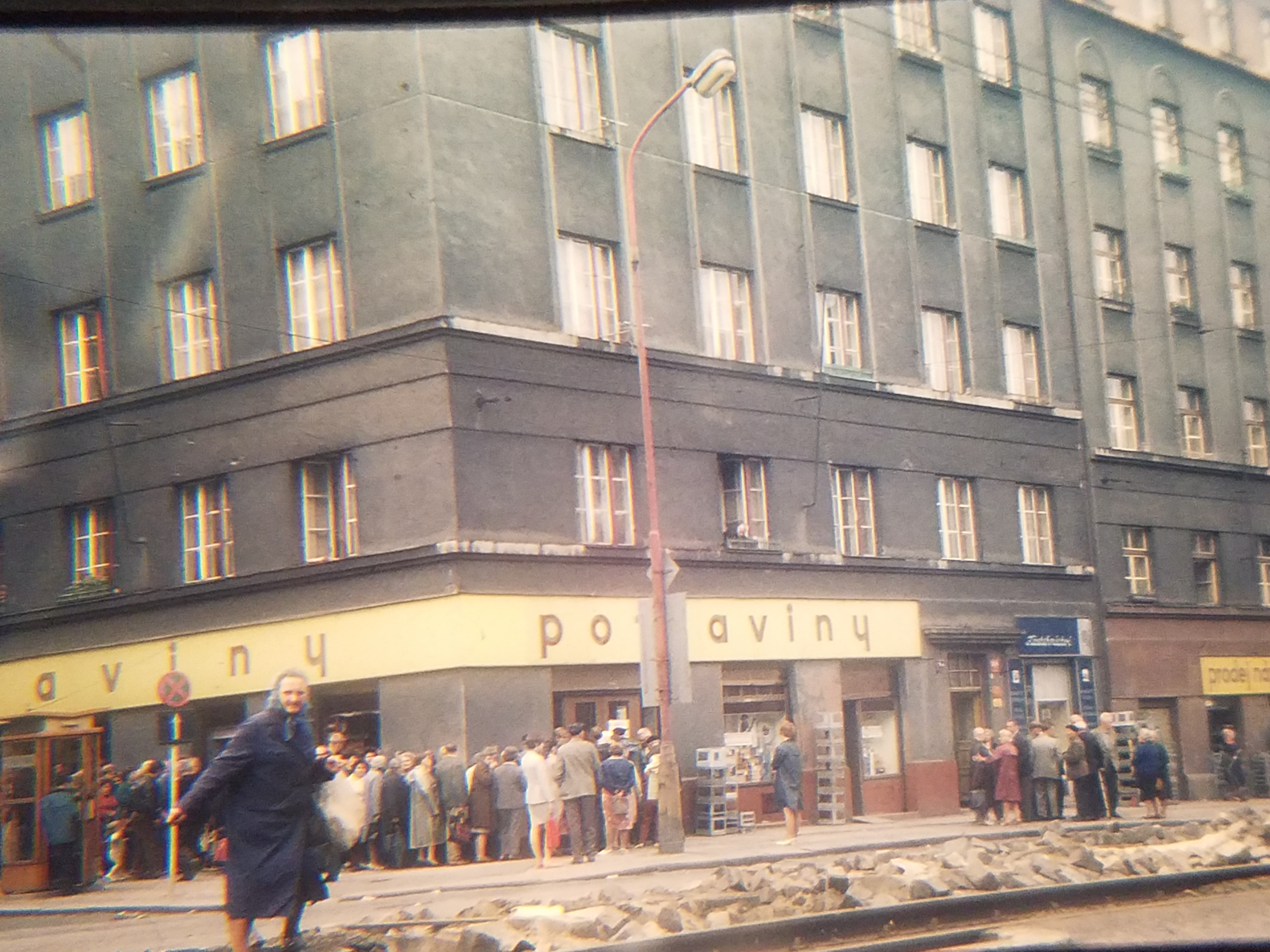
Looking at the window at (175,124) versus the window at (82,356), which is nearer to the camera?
the window at (175,124)

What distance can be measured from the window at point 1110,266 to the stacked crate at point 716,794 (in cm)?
1602

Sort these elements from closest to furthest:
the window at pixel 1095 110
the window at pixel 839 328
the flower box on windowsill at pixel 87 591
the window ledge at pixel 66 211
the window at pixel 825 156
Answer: the flower box on windowsill at pixel 87 591, the window ledge at pixel 66 211, the window at pixel 839 328, the window at pixel 825 156, the window at pixel 1095 110

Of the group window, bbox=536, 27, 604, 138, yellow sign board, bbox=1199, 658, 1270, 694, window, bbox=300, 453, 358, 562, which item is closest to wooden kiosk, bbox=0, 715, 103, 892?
window, bbox=300, 453, 358, 562

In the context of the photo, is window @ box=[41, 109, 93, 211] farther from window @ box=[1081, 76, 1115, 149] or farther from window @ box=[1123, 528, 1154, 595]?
window @ box=[1123, 528, 1154, 595]

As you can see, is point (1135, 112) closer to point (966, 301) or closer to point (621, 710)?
point (966, 301)

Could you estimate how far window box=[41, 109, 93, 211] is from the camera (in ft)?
85.3

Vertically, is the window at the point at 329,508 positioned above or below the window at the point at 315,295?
below

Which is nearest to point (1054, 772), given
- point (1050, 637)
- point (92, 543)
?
point (1050, 637)

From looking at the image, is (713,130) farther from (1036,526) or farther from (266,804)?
(266,804)

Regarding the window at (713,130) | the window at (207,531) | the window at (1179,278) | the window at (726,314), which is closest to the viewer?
the window at (207,531)

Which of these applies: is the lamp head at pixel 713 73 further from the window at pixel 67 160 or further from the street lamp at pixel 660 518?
the window at pixel 67 160

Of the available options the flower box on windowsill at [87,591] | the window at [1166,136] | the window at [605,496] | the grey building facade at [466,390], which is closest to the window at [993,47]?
the grey building facade at [466,390]

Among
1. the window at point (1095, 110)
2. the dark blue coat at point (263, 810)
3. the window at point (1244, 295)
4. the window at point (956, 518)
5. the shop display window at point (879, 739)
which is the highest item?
the window at point (1095, 110)

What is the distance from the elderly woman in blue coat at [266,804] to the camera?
9.41 metres
